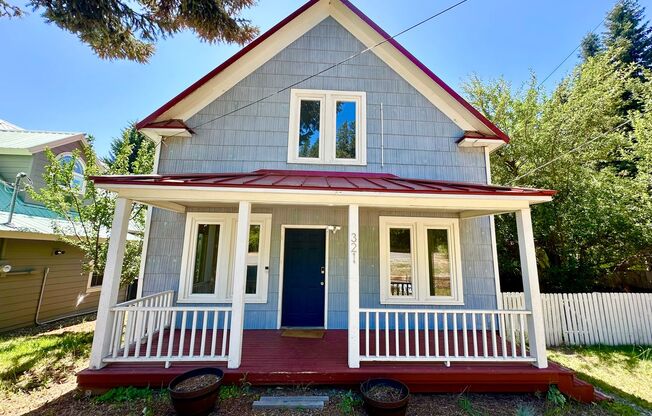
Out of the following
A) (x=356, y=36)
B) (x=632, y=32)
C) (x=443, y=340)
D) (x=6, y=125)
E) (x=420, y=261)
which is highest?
(x=632, y=32)

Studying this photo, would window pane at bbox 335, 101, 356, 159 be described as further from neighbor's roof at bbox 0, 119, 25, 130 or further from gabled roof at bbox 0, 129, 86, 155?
neighbor's roof at bbox 0, 119, 25, 130

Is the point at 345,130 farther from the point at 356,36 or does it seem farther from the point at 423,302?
the point at 423,302

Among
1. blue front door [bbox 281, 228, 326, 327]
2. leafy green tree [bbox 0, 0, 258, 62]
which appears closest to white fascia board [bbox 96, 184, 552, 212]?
blue front door [bbox 281, 228, 326, 327]

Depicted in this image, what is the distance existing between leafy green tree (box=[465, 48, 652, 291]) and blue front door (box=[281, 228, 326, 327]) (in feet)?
24.2

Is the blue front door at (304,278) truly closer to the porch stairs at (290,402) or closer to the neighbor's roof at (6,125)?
the porch stairs at (290,402)

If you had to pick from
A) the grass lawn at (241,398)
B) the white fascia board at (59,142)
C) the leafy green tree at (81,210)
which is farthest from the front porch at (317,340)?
the white fascia board at (59,142)

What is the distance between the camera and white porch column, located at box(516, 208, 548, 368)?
13.9ft

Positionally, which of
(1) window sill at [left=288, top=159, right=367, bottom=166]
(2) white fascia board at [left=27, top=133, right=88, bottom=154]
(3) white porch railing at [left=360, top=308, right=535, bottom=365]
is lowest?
(3) white porch railing at [left=360, top=308, right=535, bottom=365]

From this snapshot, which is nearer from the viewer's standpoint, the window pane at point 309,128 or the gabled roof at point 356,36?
the gabled roof at point 356,36

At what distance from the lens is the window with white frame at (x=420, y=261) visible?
6.00 m

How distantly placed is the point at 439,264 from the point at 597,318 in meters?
4.40

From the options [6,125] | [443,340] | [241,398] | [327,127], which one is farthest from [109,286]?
[6,125]

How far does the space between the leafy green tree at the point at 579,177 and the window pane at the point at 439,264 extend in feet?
16.7

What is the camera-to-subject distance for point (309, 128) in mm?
6492
